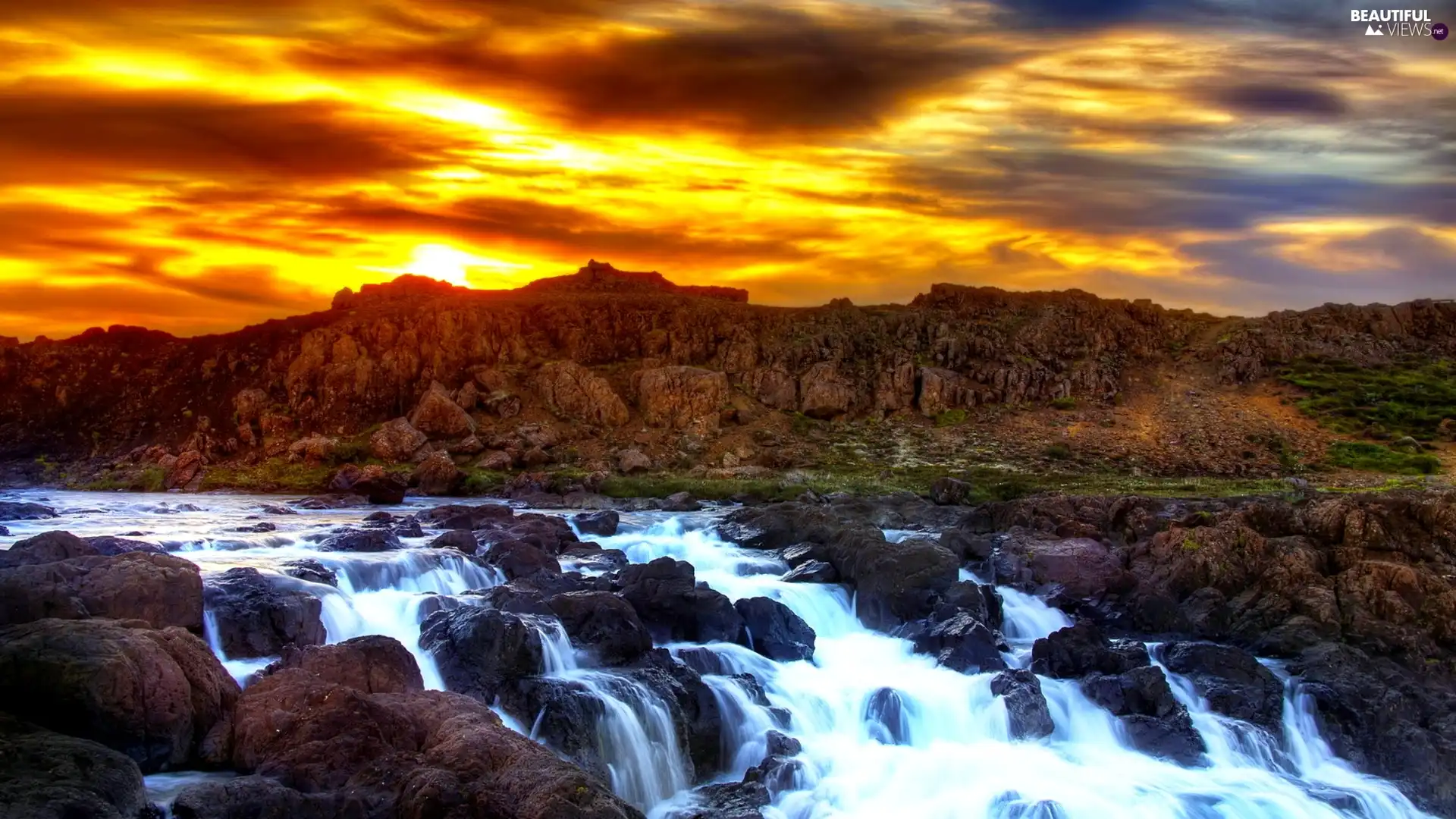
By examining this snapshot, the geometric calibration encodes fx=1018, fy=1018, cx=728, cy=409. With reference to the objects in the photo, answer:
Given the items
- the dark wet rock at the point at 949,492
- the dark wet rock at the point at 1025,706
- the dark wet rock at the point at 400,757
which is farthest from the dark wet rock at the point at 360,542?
the dark wet rock at the point at 949,492

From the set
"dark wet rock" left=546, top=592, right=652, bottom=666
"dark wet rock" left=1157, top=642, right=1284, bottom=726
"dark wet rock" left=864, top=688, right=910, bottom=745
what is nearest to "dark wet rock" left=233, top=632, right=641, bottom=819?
"dark wet rock" left=546, top=592, right=652, bottom=666

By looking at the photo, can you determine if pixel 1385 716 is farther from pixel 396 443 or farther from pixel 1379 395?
pixel 1379 395

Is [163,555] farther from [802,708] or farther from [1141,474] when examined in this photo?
[1141,474]

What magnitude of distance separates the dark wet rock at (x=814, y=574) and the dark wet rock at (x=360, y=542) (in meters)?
12.9

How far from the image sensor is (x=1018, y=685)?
22750 mm

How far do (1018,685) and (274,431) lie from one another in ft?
242

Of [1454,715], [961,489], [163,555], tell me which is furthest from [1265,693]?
[961,489]

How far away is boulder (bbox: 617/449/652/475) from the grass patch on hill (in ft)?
176

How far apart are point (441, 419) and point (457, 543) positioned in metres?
46.9

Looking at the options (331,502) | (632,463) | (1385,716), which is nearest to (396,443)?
(331,502)

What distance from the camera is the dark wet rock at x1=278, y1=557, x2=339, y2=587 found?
2600cm

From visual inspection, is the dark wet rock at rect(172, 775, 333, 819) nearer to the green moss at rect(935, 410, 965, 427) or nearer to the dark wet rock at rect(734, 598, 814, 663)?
the dark wet rock at rect(734, 598, 814, 663)

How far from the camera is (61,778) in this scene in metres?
11.6

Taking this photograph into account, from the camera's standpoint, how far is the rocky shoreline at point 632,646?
527 inches
